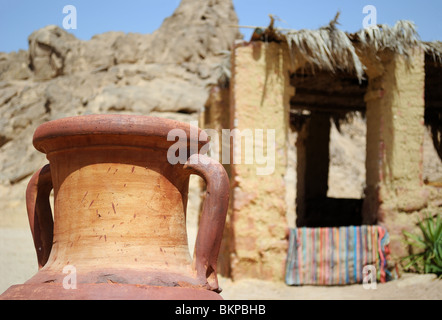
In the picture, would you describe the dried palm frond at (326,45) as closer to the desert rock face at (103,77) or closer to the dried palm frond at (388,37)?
the dried palm frond at (388,37)

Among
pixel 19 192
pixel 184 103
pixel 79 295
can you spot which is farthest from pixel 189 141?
pixel 184 103

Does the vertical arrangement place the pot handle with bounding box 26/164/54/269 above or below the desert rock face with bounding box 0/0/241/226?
below

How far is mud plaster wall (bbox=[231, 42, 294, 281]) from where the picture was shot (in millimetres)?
6141

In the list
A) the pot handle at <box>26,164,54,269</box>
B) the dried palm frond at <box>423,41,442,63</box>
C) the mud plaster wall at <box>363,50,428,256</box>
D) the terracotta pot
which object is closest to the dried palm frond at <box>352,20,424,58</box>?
the mud plaster wall at <box>363,50,428,256</box>

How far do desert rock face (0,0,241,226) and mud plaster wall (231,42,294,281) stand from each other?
7.21 m

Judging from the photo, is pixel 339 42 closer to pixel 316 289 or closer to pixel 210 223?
pixel 316 289

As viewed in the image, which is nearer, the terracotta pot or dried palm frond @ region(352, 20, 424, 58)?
→ the terracotta pot

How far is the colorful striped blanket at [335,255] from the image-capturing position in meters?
6.21

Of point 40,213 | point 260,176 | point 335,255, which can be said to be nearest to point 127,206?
point 40,213

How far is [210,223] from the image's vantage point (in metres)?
2.00

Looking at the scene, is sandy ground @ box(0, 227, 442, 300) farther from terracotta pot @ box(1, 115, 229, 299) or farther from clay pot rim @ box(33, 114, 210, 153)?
clay pot rim @ box(33, 114, 210, 153)

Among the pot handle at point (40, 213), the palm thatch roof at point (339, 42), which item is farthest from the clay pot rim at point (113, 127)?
the palm thatch roof at point (339, 42)

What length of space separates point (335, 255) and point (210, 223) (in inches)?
181

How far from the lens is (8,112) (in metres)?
16.4
